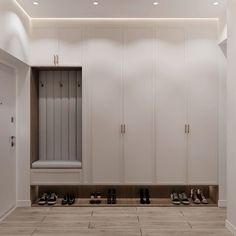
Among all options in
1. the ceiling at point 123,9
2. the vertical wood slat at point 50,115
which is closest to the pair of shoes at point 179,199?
the vertical wood slat at point 50,115

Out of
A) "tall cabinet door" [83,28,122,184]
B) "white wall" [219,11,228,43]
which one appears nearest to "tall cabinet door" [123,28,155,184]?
"tall cabinet door" [83,28,122,184]

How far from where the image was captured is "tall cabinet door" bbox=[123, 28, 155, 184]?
5574 mm

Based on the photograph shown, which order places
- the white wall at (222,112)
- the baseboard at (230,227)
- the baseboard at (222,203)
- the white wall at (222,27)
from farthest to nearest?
the white wall at (222,112), the baseboard at (222,203), the white wall at (222,27), the baseboard at (230,227)

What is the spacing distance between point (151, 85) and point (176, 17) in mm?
1082

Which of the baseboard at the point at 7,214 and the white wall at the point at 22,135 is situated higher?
the white wall at the point at 22,135

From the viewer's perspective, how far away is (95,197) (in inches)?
228

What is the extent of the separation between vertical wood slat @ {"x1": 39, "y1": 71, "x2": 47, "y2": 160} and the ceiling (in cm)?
107

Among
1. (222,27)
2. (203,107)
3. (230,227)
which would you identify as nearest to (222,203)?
(230,227)

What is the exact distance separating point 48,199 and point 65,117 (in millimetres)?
1341

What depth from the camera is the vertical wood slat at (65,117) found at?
19.7 ft

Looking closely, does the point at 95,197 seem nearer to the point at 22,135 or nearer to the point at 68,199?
the point at 68,199

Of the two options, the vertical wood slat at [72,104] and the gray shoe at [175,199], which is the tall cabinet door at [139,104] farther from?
the vertical wood slat at [72,104]

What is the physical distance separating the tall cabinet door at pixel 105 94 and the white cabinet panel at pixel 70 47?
7.5 inches

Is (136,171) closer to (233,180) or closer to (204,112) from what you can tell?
(204,112)
